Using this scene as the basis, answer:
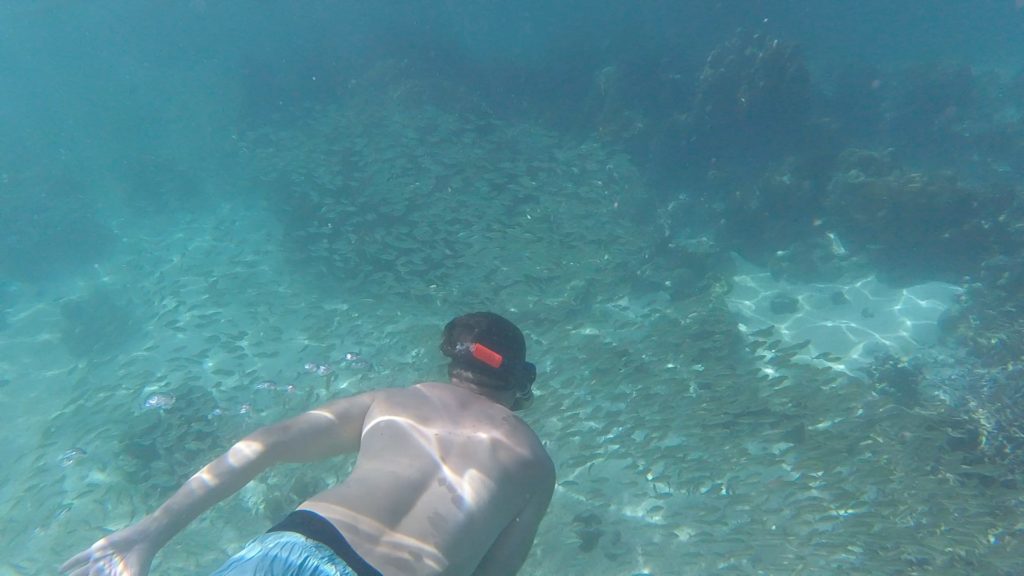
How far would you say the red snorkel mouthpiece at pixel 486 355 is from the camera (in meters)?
2.93

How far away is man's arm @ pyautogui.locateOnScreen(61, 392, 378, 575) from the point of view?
7.55 ft

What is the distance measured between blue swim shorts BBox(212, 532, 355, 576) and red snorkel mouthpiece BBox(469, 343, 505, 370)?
1.15 meters

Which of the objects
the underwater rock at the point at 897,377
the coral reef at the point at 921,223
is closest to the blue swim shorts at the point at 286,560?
the underwater rock at the point at 897,377

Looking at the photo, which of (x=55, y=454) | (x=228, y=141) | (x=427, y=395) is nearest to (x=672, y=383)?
(x=427, y=395)

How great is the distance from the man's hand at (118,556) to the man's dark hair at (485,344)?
154cm

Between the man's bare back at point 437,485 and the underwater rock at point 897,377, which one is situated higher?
the man's bare back at point 437,485

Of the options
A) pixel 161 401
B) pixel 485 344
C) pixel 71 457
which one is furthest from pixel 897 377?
pixel 71 457

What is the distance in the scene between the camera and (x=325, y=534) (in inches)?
85.7

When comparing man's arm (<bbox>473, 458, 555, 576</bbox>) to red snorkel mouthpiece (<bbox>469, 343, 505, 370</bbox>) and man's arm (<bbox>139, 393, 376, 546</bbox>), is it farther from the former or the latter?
man's arm (<bbox>139, 393, 376, 546</bbox>)

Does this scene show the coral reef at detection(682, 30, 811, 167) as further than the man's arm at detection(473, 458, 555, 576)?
Yes

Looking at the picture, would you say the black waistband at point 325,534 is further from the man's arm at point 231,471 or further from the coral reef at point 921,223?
the coral reef at point 921,223

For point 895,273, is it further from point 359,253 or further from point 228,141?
point 228,141

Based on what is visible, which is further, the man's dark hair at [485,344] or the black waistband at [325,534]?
the man's dark hair at [485,344]

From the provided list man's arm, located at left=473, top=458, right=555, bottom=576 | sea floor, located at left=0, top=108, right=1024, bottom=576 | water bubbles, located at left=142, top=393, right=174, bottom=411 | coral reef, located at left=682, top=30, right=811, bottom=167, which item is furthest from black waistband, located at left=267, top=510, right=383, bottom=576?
coral reef, located at left=682, top=30, right=811, bottom=167
